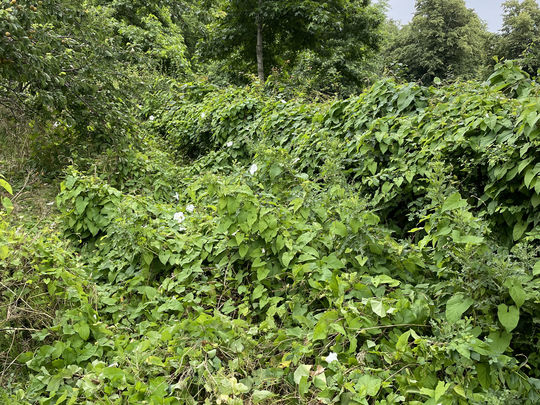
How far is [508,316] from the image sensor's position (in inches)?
64.6

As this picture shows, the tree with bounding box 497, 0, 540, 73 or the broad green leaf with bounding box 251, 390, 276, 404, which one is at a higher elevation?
the tree with bounding box 497, 0, 540, 73

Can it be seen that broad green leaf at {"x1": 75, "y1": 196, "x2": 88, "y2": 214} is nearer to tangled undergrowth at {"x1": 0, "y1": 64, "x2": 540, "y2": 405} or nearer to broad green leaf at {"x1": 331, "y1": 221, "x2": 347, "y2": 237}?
tangled undergrowth at {"x1": 0, "y1": 64, "x2": 540, "y2": 405}

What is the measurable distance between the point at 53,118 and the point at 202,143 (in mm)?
2034

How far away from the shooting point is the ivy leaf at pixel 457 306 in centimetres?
174

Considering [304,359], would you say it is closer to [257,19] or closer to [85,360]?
[85,360]

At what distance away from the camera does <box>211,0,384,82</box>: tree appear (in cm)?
886

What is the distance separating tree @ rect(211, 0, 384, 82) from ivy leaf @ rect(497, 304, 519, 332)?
26.2ft

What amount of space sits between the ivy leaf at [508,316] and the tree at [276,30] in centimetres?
798

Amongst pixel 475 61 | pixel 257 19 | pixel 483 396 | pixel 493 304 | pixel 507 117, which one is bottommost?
pixel 483 396

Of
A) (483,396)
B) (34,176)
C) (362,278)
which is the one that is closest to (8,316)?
(362,278)

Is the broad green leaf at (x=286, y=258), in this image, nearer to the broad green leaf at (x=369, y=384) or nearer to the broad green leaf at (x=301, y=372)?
the broad green leaf at (x=301, y=372)

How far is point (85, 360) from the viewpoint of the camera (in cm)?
210

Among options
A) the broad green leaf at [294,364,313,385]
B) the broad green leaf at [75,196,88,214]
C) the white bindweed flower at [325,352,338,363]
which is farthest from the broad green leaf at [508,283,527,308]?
the broad green leaf at [75,196,88,214]

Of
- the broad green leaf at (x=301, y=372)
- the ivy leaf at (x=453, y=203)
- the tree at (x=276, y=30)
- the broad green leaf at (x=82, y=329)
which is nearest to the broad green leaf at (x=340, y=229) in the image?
the ivy leaf at (x=453, y=203)
